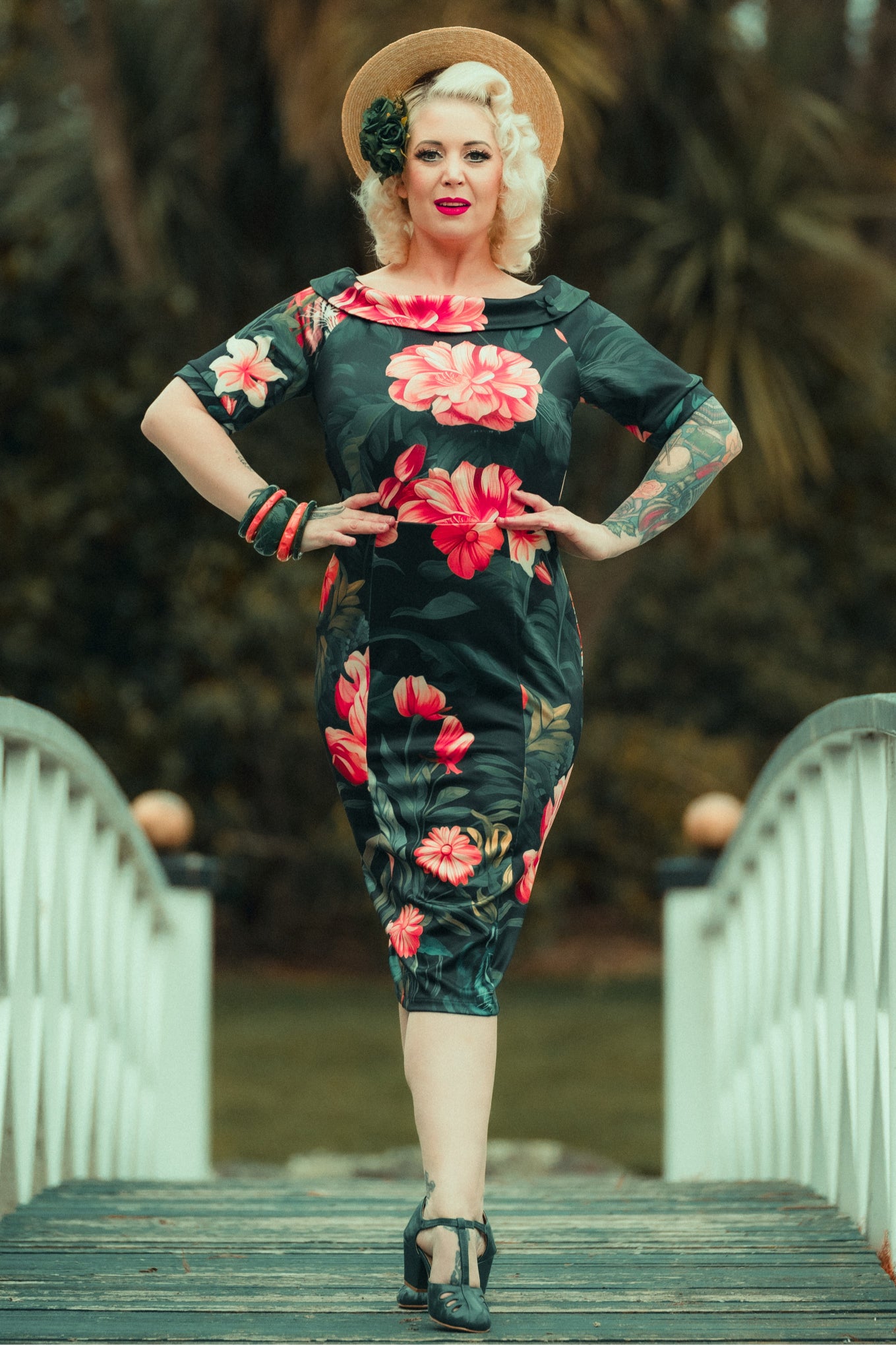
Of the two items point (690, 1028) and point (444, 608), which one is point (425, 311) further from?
point (690, 1028)

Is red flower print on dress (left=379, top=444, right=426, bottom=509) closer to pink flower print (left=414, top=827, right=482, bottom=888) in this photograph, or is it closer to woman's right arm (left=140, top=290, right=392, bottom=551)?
woman's right arm (left=140, top=290, right=392, bottom=551)

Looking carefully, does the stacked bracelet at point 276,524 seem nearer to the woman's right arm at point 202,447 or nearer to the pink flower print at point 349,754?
the woman's right arm at point 202,447

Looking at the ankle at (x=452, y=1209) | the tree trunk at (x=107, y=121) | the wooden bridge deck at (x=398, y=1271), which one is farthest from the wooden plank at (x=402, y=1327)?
the tree trunk at (x=107, y=121)

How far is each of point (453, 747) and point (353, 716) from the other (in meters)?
0.14

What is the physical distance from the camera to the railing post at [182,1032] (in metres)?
4.32

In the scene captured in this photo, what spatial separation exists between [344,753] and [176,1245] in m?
0.78

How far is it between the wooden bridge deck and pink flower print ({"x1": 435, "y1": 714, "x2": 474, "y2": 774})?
25.9 inches

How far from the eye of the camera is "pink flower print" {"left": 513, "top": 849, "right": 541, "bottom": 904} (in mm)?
2105

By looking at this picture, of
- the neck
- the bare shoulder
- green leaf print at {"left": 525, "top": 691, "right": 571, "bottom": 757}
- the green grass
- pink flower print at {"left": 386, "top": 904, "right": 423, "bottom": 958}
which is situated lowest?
the green grass

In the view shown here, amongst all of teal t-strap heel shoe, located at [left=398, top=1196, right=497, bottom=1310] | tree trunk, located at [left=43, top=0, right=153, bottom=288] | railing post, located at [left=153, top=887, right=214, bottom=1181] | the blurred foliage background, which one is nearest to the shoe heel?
teal t-strap heel shoe, located at [left=398, top=1196, right=497, bottom=1310]

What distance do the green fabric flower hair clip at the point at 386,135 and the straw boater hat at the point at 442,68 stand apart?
0.05 metres

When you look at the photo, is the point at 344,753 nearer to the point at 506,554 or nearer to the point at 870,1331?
the point at 506,554

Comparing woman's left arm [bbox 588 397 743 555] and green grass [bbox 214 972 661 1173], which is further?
green grass [bbox 214 972 661 1173]

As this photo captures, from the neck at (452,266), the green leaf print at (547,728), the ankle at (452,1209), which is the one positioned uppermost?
the neck at (452,266)
